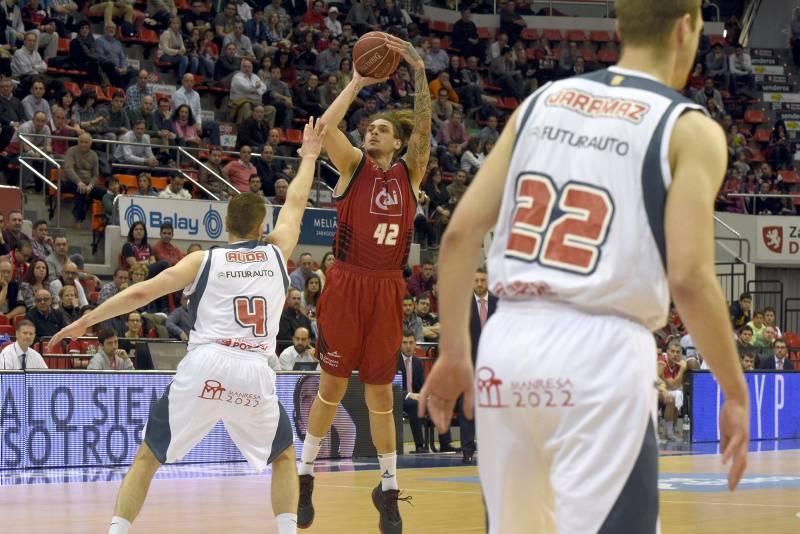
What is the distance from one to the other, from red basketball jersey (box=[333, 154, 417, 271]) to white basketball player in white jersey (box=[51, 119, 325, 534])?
114 centimetres

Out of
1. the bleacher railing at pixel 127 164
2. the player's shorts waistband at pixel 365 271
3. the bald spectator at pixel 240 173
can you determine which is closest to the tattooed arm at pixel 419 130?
the player's shorts waistband at pixel 365 271

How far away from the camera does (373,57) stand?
311 inches

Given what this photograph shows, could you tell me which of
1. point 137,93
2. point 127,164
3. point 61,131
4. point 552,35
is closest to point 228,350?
point 127,164

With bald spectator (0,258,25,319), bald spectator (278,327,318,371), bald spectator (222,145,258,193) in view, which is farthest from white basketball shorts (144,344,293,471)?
bald spectator (222,145,258,193)

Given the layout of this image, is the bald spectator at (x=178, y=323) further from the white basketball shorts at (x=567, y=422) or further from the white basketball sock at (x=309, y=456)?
the white basketball shorts at (x=567, y=422)

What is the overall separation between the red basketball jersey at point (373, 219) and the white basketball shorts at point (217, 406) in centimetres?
152

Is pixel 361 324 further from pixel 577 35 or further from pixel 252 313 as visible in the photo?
pixel 577 35

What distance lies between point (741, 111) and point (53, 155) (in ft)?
58.9

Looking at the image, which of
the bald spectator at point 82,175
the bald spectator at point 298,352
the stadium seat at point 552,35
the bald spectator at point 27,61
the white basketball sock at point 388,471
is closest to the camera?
the white basketball sock at point 388,471

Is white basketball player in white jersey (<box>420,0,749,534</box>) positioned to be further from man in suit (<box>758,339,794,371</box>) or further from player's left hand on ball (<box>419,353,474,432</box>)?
man in suit (<box>758,339,794,371</box>)

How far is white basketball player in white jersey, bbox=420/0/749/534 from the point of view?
10.0ft

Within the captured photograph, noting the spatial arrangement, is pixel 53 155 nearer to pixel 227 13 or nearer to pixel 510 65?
pixel 227 13

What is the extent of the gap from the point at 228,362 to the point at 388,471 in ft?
5.94

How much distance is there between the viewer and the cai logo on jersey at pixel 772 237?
26.2 meters
